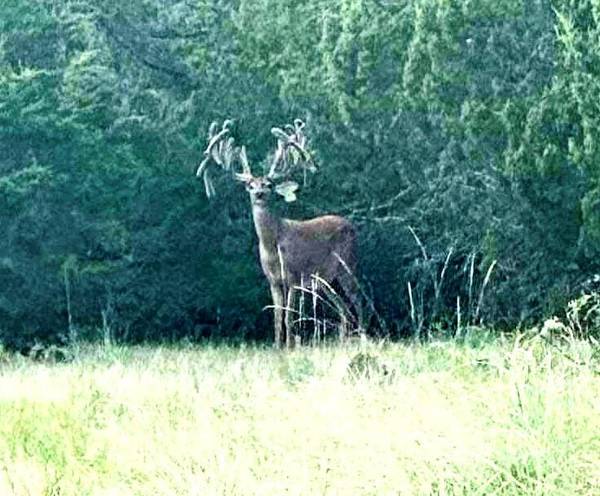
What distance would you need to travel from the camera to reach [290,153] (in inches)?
608

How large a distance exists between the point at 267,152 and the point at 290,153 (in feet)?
5.44

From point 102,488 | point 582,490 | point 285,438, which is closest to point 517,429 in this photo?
point 582,490

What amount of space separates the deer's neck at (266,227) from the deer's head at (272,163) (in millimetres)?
106

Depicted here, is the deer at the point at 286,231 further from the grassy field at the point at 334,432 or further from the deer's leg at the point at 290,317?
the grassy field at the point at 334,432

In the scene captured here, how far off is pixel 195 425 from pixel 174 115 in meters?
10.2

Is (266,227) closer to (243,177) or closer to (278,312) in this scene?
(243,177)

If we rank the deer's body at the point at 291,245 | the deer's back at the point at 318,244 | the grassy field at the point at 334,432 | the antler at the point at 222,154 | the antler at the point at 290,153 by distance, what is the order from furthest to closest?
the deer's back at the point at 318,244, the deer's body at the point at 291,245, the antler at the point at 222,154, the antler at the point at 290,153, the grassy field at the point at 334,432

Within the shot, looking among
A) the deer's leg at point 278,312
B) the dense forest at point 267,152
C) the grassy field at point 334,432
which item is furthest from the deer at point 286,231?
the grassy field at point 334,432

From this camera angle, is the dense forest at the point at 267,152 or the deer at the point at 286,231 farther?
→ the deer at the point at 286,231

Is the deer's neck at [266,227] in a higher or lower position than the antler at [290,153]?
lower

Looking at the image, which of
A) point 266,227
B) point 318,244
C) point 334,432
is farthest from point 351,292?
point 334,432

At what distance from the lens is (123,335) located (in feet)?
54.6

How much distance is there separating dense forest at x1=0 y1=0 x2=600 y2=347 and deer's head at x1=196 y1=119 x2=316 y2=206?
0.79 m

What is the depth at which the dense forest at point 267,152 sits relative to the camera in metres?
14.7
